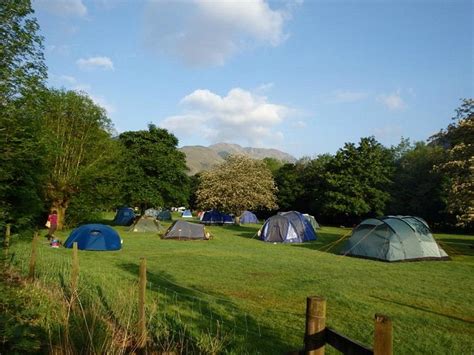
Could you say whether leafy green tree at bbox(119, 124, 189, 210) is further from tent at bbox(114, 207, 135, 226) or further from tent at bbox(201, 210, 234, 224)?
tent at bbox(201, 210, 234, 224)

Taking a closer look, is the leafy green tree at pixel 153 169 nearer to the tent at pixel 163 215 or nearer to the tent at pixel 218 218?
the tent at pixel 218 218

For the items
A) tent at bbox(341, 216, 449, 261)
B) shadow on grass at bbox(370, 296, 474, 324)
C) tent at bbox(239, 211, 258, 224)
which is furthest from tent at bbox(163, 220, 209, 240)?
tent at bbox(239, 211, 258, 224)

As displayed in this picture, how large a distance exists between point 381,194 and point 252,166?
48.9ft

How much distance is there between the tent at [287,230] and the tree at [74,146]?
13082mm

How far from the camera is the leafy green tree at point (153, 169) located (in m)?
33.9

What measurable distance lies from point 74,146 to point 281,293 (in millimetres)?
22788

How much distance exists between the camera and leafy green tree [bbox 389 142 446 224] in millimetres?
42250

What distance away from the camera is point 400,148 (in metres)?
60.1

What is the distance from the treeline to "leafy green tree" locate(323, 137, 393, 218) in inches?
4.5

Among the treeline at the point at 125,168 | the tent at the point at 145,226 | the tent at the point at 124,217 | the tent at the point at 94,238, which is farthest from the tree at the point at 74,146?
the tent at the point at 124,217

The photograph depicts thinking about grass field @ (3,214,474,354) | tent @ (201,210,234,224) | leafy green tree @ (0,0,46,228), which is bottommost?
grass field @ (3,214,474,354)

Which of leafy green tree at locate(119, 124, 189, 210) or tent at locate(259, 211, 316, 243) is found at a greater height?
leafy green tree at locate(119, 124, 189, 210)

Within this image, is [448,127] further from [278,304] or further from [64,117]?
[64,117]

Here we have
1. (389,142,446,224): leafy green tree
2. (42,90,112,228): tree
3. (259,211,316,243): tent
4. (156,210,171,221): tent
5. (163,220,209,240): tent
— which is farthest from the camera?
(156,210,171,221): tent
